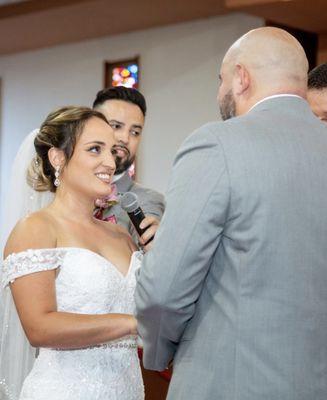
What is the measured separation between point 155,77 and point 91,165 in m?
5.02

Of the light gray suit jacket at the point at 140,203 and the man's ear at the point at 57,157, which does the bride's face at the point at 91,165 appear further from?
the light gray suit jacket at the point at 140,203

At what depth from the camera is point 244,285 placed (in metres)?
2.00

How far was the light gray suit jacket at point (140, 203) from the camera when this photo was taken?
11.2 feet

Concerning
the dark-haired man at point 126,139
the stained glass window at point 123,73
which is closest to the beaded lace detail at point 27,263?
the dark-haired man at point 126,139

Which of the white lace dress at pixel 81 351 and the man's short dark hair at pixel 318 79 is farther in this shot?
the man's short dark hair at pixel 318 79

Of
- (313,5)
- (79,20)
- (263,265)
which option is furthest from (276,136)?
(79,20)

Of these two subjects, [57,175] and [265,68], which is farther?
[57,175]

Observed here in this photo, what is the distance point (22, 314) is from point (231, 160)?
3.16ft

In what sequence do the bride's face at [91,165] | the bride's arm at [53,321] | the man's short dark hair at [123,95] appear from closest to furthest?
the bride's arm at [53,321]
the bride's face at [91,165]
the man's short dark hair at [123,95]

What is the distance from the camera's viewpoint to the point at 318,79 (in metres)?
2.97

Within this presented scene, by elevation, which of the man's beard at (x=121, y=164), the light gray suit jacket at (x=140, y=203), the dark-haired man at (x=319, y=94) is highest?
the dark-haired man at (x=319, y=94)

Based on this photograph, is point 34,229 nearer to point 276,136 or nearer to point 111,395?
point 111,395

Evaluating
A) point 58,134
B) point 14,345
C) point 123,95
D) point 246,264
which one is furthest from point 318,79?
point 14,345

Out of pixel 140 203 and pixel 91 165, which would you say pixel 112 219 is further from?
pixel 91 165
